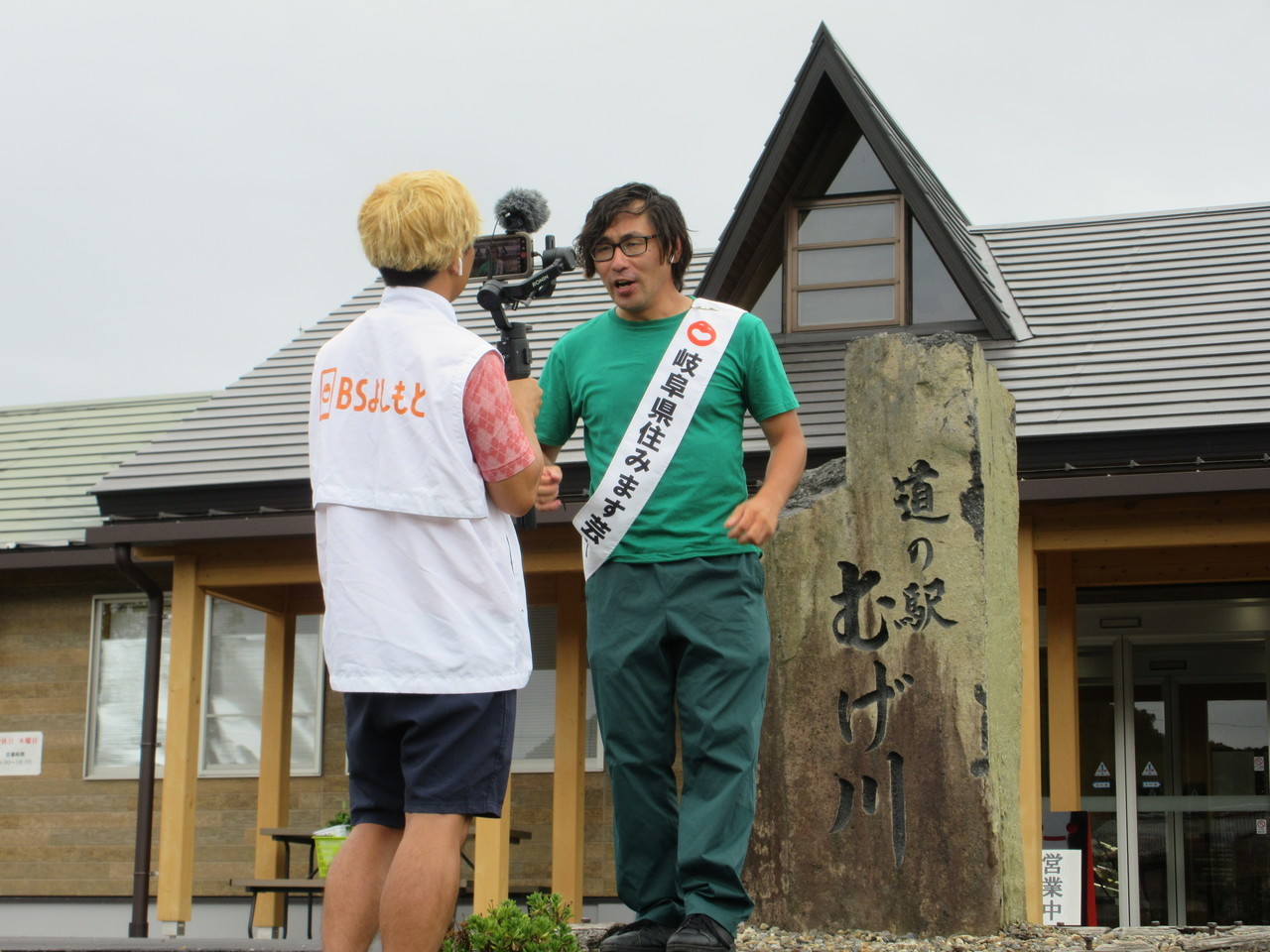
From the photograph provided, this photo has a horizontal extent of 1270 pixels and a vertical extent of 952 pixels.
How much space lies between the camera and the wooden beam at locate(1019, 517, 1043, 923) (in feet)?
25.8

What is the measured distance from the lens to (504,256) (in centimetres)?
379

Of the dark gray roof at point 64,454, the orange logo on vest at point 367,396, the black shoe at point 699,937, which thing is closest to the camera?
the orange logo on vest at point 367,396

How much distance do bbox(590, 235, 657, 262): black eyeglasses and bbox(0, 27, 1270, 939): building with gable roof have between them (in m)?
5.19

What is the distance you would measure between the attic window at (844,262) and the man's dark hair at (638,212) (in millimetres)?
6861

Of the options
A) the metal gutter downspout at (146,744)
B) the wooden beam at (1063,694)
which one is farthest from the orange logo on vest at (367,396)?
the metal gutter downspout at (146,744)

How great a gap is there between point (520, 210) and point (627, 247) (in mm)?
470

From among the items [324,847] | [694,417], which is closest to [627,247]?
[694,417]

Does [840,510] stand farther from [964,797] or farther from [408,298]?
[408,298]

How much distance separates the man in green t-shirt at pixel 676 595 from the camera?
348cm

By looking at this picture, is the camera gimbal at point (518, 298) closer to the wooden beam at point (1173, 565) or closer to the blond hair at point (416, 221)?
the blond hair at point (416, 221)

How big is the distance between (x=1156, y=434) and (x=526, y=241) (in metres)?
6.02

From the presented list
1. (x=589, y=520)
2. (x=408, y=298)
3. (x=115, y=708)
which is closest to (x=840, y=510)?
(x=589, y=520)

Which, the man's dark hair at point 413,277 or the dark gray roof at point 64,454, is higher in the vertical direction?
the dark gray roof at point 64,454

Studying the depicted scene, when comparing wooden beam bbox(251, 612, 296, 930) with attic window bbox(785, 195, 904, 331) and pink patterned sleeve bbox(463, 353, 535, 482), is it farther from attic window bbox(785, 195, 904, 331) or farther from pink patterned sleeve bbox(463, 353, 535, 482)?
pink patterned sleeve bbox(463, 353, 535, 482)
